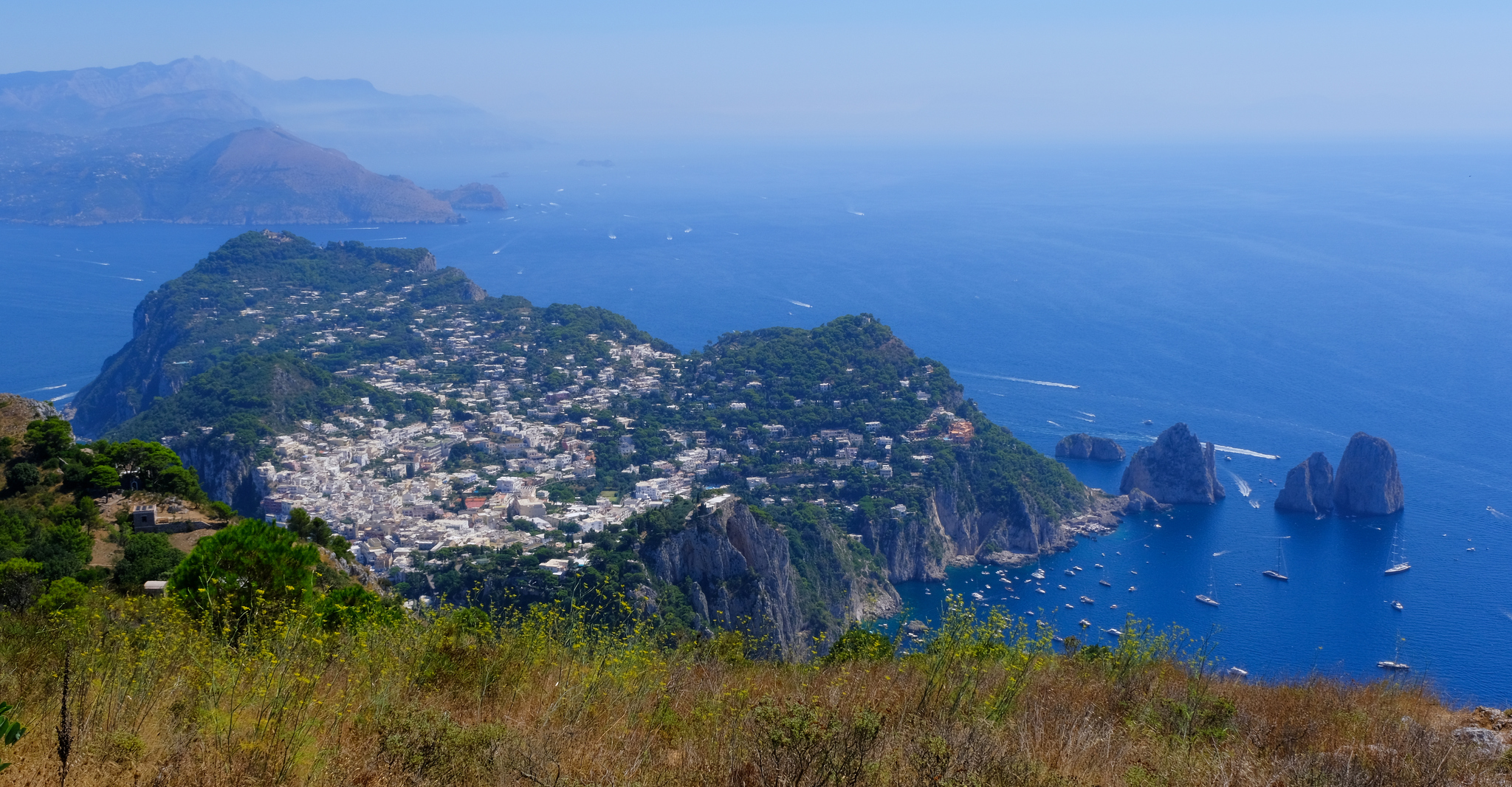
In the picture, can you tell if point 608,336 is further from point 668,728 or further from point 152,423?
point 668,728

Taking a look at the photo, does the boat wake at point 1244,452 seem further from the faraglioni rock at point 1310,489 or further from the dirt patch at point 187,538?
the dirt patch at point 187,538

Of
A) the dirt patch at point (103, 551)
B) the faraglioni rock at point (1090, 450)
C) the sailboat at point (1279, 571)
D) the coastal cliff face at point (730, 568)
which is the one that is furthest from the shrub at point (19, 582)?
the faraglioni rock at point (1090, 450)

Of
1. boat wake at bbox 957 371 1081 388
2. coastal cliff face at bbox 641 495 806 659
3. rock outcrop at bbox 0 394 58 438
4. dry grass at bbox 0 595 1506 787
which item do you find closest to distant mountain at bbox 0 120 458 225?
boat wake at bbox 957 371 1081 388

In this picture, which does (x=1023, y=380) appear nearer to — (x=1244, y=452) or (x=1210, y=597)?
(x=1244, y=452)

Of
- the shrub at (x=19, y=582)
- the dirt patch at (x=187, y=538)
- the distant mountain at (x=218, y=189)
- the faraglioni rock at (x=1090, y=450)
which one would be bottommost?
the faraglioni rock at (x=1090, y=450)

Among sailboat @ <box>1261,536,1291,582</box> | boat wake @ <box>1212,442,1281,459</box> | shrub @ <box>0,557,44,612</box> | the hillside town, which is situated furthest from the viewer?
boat wake @ <box>1212,442,1281,459</box>

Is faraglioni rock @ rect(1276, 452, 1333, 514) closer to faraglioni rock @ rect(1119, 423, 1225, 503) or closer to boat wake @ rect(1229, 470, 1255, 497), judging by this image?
boat wake @ rect(1229, 470, 1255, 497)

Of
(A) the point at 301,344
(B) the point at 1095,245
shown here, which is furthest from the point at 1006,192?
(A) the point at 301,344
